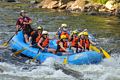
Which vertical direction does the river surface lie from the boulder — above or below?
below

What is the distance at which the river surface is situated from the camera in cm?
1168

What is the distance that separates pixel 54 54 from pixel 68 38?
5.02 feet

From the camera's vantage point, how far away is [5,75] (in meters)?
11.6

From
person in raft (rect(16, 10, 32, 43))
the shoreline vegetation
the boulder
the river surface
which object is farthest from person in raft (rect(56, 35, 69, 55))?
the boulder

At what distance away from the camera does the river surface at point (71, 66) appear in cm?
1168

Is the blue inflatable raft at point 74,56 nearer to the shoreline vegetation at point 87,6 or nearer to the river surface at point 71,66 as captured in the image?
the river surface at point 71,66

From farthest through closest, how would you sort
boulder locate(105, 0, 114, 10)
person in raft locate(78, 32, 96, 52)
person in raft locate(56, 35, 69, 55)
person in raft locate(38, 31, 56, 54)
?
boulder locate(105, 0, 114, 10) < person in raft locate(38, 31, 56, 54) < person in raft locate(78, 32, 96, 52) < person in raft locate(56, 35, 69, 55)

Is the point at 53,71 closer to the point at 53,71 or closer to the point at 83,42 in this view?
the point at 53,71

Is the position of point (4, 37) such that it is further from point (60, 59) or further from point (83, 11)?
point (83, 11)

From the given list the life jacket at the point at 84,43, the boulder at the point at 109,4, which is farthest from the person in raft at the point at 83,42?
the boulder at the point at 109,4

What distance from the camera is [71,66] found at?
12.8m

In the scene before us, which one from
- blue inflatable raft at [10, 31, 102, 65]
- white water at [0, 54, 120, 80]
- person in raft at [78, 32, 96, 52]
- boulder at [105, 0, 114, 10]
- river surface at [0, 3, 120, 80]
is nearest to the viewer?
white water at [0, 54, 120, 80]

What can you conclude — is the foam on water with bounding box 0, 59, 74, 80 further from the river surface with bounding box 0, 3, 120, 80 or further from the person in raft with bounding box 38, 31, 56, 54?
the person in raft with bounding box 38, 31, 56, 54

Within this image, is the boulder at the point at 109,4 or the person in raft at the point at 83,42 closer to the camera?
the person in raft at the point at 83,42
